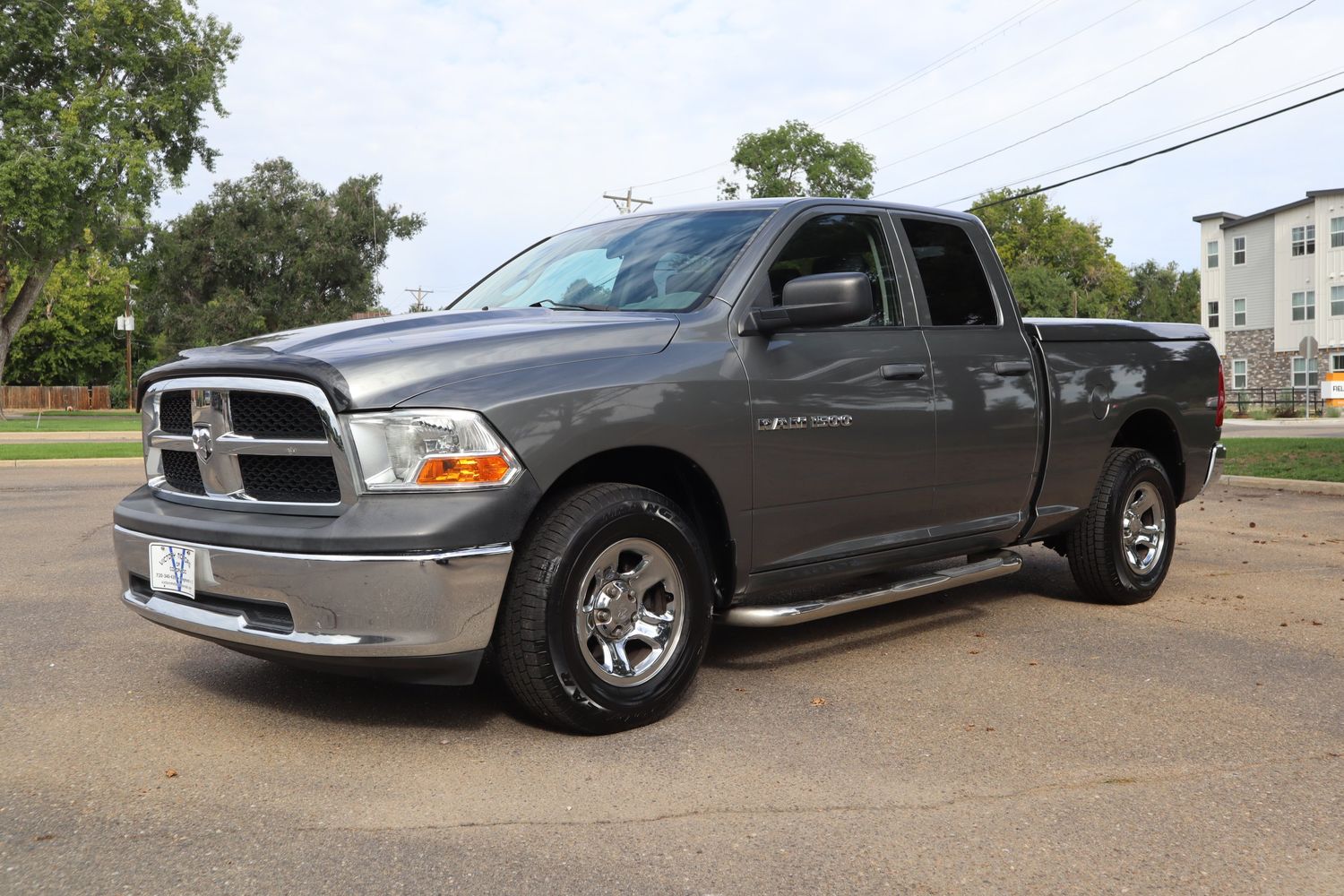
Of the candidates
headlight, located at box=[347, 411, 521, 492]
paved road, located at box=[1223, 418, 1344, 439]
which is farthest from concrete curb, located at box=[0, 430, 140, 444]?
paved road, located at box=[1223, 418, 1344, 439]

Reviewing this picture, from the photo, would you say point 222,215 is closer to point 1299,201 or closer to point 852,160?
point 852,160

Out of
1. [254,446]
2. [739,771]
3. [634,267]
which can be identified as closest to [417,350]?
[254,446]

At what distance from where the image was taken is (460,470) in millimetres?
3656

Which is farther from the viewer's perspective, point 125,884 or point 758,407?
point 758,407

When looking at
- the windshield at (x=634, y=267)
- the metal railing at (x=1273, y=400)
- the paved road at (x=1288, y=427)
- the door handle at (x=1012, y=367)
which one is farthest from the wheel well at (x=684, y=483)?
the metal railing at (x=1273, y=400)

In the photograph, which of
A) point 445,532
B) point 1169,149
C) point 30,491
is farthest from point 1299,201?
point 445,532

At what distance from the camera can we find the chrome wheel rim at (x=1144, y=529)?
6.46 meters

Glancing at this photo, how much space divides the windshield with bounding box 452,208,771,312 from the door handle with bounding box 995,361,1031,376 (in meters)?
1.38

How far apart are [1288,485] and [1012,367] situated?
9243mm

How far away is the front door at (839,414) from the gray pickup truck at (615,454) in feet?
0.04

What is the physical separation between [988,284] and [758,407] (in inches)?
74.7

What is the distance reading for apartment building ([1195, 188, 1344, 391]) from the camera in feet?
160

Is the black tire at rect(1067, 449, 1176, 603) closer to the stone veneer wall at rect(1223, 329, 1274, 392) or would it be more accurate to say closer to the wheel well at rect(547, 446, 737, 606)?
the wheel well at rect(547, 446, 737, 606)

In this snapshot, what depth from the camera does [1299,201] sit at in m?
49.7
